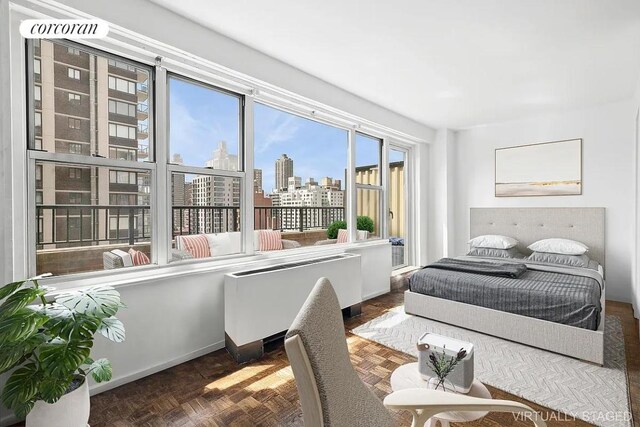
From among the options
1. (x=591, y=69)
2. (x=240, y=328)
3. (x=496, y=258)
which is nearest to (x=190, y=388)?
(x=240, y=328)

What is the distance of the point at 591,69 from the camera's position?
315 cm

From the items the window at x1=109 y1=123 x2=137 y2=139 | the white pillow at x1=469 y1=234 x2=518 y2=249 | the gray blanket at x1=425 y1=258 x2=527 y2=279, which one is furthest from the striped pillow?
the white pillow at x1=469 y1=234 x2=518 y2=249

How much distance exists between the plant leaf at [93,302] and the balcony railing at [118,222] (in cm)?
66

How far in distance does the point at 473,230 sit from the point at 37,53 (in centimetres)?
567

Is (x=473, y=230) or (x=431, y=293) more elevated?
(x=473, y=230)

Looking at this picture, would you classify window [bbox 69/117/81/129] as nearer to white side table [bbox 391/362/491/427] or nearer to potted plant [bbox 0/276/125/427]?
potted plant [bbox 0/276/125/427]

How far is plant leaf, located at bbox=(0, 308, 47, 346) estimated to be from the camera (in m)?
1.32

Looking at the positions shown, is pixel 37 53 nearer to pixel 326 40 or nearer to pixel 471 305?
pixel 326 40

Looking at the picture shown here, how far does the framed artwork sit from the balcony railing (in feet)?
13.0

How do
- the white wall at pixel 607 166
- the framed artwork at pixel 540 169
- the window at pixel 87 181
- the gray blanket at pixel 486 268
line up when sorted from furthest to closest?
the framed artwork at pixel 540 169 → the white wall at pixel 607 166 → the gray blanket at pixel 486 268 → the window at pixel 87 181

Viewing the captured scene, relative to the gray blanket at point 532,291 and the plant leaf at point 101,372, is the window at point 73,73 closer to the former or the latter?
the plant leaf at point 101,372

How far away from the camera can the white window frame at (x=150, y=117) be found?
187cm

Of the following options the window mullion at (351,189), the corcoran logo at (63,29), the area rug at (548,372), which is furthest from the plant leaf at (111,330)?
the window mullion at (351,189)

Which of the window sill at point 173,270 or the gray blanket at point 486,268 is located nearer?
the window sill at point 173,270
